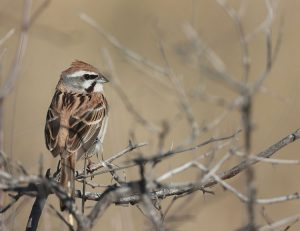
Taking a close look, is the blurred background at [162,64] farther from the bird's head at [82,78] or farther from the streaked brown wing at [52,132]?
the streaked brown wing at [52,132]

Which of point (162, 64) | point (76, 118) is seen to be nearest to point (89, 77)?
point (76, 118)

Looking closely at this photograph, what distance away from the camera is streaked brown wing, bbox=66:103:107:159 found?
241 inches

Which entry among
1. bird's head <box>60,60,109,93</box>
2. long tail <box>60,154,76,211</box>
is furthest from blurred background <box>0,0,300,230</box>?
long tail <box>60,154,76,211</box>

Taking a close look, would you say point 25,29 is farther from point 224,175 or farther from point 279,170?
point 279,170

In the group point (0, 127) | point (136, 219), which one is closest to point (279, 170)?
point (136, 219)

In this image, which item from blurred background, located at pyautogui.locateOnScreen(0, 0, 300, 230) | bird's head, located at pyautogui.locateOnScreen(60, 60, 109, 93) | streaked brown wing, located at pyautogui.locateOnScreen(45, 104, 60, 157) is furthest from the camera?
blurred background, located at pyautogui.locateOnScreen(0, 0, 300, 230)

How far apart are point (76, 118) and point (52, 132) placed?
0.40 m

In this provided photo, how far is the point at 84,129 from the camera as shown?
21.1 feet

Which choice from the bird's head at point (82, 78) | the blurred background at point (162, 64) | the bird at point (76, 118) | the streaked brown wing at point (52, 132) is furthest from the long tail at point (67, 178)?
the blurred background at point (162, 64)

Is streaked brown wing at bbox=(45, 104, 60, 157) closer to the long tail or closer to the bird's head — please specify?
the long tail

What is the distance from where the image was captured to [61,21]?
12562 mm

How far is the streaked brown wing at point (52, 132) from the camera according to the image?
6.02 m

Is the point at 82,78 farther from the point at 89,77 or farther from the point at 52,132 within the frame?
the point at 52,132

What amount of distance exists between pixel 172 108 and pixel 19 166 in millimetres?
7174
